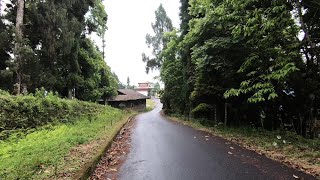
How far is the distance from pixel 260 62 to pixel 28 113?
9.63 m

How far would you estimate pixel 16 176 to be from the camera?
203 inches

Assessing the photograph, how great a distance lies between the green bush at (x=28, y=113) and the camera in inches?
376

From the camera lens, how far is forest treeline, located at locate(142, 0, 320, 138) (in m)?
9.62

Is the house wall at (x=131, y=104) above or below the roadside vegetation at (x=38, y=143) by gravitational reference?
above

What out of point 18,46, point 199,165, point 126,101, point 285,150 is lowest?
point 199,165

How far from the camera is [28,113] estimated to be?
10977 millimetres

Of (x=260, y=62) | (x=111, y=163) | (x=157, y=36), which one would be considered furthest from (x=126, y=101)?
(x=111, y=163)

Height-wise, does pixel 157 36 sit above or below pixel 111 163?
above

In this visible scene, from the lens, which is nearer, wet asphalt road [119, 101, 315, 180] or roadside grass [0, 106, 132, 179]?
roadside grass [0, 106, 132, 179]

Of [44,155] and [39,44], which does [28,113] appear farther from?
[39,44]

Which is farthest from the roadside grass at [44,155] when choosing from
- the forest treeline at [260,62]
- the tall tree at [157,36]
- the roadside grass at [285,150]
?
the tall tree at [157,36]

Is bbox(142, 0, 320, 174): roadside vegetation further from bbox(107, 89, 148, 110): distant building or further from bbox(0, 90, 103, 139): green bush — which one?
bbox(107, 89, 148, 110): distant building

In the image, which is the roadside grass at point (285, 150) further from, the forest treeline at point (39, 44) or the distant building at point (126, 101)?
the distant building at point (126, 101)

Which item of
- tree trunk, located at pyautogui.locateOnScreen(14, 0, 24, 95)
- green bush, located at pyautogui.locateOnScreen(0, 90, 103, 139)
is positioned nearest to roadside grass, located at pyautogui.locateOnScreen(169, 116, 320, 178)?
green bush, located at pyautogui.locateOnScreen(0, 90, 103, 139)
